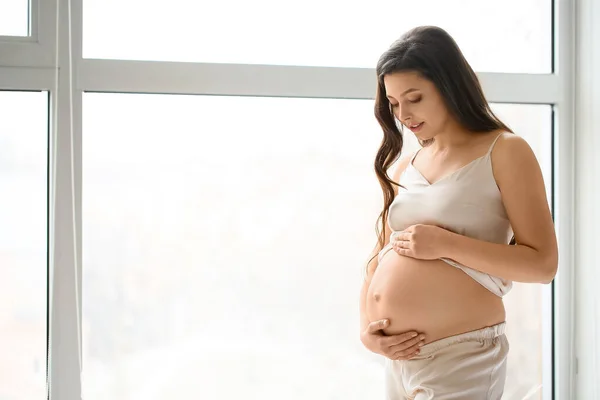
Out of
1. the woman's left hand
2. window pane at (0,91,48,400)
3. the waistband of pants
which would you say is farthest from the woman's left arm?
window pane at (0,91,48,400)

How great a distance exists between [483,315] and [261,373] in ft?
2.58

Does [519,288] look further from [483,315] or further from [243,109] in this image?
[243,109]

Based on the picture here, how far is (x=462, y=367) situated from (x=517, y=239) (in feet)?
0.90

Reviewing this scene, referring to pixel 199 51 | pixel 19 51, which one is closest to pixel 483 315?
pixel 199 51

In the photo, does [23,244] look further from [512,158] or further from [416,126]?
[512,158]

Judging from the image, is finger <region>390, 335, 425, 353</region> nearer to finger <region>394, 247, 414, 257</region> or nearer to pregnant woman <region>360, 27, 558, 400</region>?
pregnant woman <region>360, 27, 558, 400</region>

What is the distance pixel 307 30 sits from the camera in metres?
1.87

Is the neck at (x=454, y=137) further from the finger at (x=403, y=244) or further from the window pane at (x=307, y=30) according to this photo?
the window pane at (x=307, y=30)

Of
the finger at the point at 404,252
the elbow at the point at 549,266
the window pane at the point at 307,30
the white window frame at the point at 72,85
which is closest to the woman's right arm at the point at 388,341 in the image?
the finger at the point at 404,252

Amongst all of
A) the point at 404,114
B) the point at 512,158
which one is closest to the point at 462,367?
the point at 512,158

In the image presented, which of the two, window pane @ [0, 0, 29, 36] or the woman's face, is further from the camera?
window pane @ [0, 0, 29, 36]

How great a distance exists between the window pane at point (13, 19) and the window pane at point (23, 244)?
17 cm

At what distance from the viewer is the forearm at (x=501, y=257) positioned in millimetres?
1230

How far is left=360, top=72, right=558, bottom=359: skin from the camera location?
1236mm
